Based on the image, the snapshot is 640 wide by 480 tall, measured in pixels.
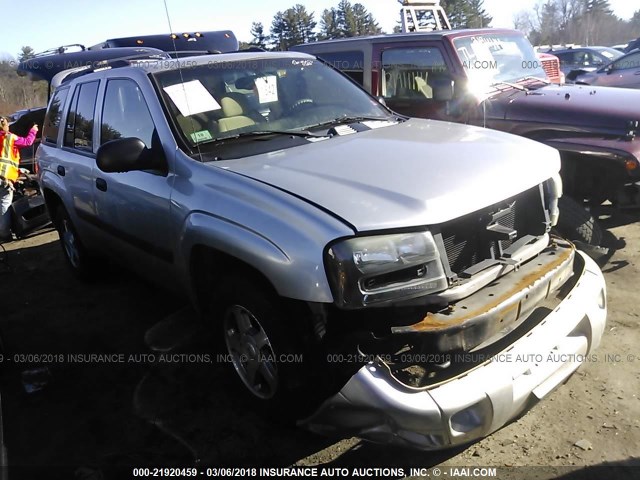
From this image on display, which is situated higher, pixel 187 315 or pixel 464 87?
pixel 464 87

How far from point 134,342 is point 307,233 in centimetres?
232

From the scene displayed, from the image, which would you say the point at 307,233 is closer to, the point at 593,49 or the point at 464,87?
the point at 464,87

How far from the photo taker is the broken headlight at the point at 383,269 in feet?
7.14

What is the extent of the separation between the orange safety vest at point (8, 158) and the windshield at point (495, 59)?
5.61 meters

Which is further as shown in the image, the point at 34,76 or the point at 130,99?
the point at 34,76

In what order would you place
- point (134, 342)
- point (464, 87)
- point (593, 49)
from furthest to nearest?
point (593, 49)
point (464, 87)
point (134, 342)

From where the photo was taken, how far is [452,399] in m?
2.14

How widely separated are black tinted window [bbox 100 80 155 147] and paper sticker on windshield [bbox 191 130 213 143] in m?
0.32

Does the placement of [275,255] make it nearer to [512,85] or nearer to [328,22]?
[512,85]

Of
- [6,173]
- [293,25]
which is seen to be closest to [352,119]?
[6,173]

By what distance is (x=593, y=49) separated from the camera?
17094mm

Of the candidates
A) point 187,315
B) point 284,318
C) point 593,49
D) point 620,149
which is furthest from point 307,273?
point 593,49

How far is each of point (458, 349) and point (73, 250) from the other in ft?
13.4

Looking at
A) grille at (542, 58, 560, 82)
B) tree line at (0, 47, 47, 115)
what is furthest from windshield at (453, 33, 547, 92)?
tree line at (0, 47, 47, 115)
